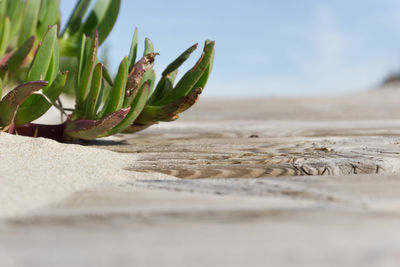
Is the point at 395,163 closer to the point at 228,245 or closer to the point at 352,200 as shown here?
the point at 352,200

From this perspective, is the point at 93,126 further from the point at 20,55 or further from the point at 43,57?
the point at 20,55

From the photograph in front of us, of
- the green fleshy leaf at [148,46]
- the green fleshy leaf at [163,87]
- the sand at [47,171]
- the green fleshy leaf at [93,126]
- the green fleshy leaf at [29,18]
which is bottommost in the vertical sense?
the sand at [47,171]

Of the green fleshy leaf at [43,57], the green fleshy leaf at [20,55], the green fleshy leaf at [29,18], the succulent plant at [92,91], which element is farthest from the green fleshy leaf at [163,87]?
the green fleshy leaf at [29,18]

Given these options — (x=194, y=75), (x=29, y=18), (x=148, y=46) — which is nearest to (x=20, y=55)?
(x=29, y=18)

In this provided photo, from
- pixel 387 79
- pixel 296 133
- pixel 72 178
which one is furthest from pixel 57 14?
pixel 387 79

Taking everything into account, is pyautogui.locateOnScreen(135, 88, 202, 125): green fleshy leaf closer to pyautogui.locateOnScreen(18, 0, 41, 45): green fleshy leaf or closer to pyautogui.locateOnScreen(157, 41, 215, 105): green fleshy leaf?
pyautogui.locateOnScreen(157, 41, 215, 105): green fleshy leaf

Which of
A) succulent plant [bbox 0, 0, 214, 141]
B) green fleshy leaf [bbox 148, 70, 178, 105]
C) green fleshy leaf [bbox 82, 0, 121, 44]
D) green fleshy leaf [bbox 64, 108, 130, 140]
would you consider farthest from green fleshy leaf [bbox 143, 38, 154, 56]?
green fleshy leaf [bbox 82, 0, 121, 44]

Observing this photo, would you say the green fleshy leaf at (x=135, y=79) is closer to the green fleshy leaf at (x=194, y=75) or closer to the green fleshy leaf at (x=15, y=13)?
the green fleshy leaf at (x=194, y=75)
